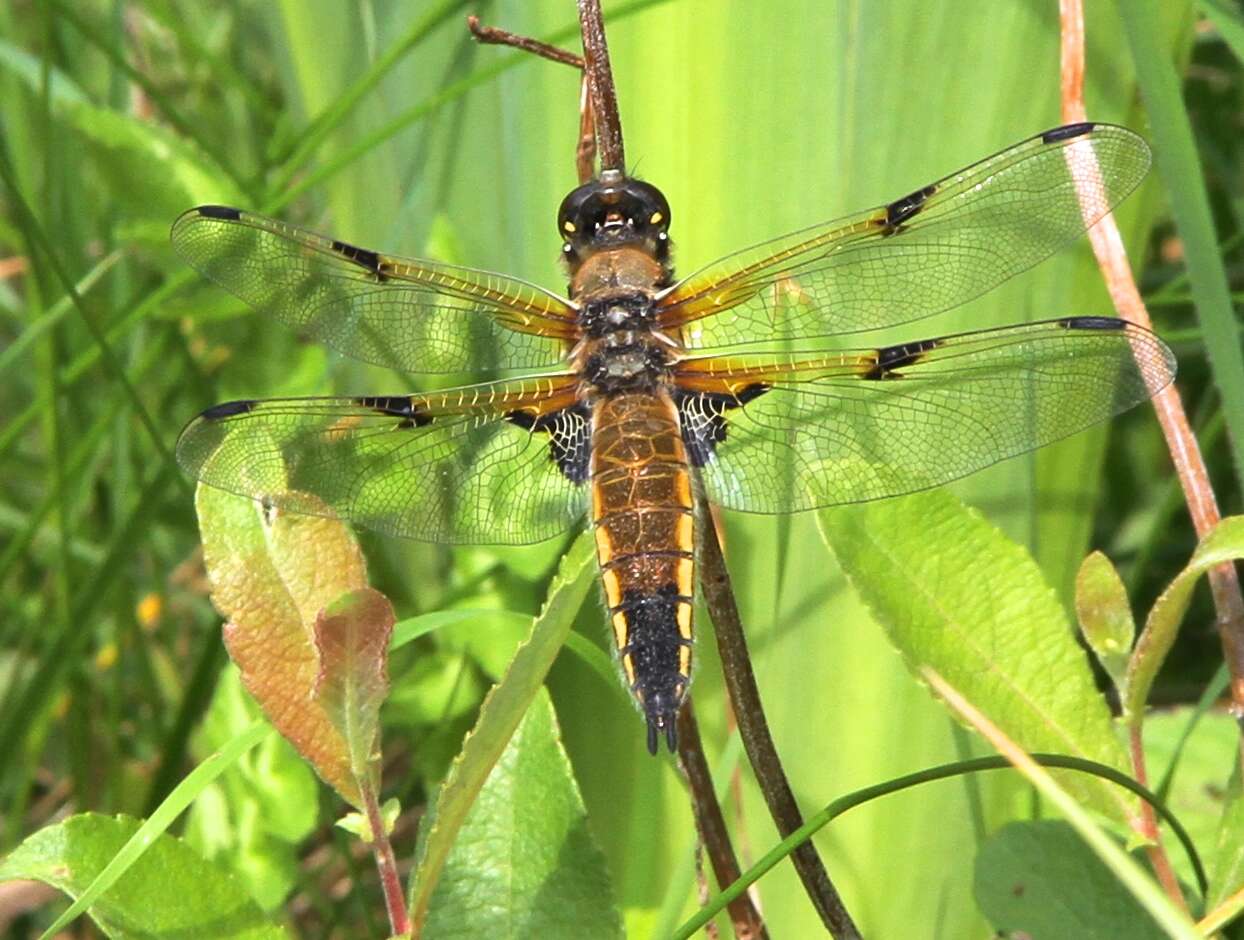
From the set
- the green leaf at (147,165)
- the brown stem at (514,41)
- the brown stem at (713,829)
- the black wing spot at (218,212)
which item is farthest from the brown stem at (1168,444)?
the green leaf at (147,165)

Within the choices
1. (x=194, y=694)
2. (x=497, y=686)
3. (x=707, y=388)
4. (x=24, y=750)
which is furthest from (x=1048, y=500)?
(x=24, y=750)

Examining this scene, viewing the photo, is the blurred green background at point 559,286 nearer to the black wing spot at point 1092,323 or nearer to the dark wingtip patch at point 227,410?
the black wing spot at point 1092,323

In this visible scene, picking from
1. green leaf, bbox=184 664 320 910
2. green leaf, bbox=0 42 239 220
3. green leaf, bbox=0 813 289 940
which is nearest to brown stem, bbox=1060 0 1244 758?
green leaf, bbox=0 813 289 940

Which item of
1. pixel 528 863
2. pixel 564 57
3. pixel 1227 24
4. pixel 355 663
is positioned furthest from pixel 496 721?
pixel 1227 24

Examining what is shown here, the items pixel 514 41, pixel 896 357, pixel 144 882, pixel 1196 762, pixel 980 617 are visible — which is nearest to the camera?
pixel 144 882

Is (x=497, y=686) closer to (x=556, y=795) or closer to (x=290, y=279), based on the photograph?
(x=556, y=795)

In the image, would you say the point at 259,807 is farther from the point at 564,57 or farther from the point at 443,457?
the point at 564,57
